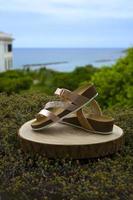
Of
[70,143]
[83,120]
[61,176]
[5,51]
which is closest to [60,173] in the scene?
[61,176]

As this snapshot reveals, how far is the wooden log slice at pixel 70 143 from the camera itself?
2266 mm

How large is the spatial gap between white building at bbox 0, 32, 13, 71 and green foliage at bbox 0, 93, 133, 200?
22758 millimetres

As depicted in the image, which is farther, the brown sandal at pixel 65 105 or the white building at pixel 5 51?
the white building at pixel 5 51

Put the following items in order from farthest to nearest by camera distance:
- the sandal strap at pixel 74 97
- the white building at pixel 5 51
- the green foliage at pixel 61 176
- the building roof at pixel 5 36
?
the building roof at pixel 5 36
the white building at pixel 5 51
the sandal strap at pixel 74 97
the green foliage at pixel 61 176

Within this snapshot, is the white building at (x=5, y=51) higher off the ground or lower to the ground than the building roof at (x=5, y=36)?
lower

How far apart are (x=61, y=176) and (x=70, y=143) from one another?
0.71ft

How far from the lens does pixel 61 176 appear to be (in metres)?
2.13

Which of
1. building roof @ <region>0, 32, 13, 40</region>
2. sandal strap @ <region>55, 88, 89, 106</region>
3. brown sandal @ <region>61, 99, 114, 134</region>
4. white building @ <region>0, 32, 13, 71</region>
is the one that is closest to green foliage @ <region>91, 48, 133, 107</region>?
brown sandal @ <region>61, 99, 114, 134</region>

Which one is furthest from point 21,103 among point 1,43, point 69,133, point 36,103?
point 1,43

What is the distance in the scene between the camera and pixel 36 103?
353 cm

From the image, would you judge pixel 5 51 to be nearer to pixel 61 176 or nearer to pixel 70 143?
pixel 70 143

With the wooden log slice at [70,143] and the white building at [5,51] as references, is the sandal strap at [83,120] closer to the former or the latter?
the wooden log slice at [70,143]

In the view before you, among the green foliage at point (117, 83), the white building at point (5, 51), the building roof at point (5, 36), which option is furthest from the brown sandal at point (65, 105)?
the building roof at point (5, 36)

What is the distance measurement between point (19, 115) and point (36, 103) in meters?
0.46
